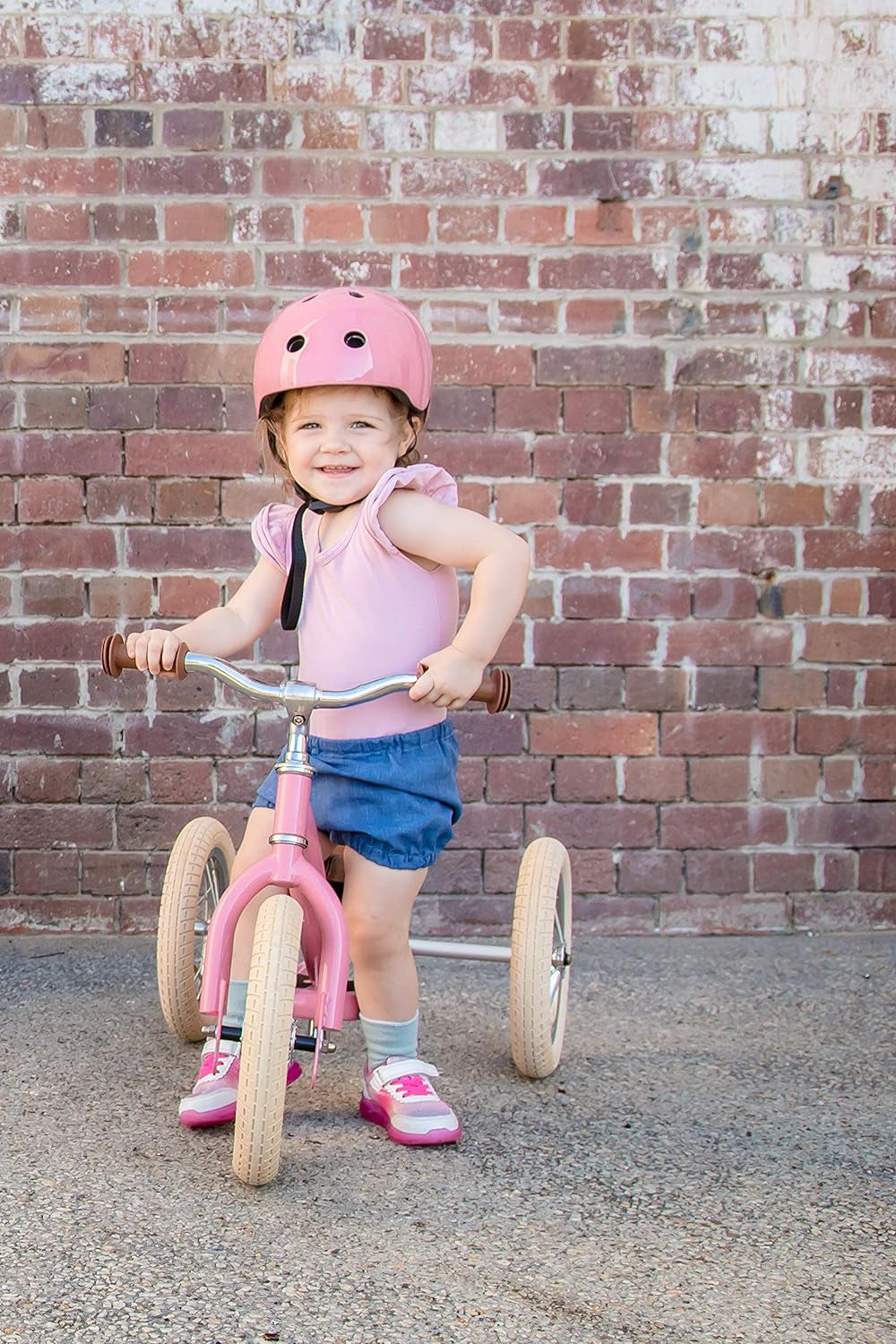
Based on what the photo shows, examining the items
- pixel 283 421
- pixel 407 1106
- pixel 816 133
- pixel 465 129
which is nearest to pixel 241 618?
pixel 283 421

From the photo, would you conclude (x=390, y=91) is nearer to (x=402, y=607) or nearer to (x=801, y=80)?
(x=801, y=80)

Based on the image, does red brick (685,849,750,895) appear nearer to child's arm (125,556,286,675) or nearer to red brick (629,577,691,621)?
red brick (629,577,691,621)

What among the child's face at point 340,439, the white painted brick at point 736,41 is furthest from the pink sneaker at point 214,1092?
the white painted brick at point 736,41

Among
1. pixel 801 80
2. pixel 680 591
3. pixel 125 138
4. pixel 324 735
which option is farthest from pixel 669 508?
pixel 125 138

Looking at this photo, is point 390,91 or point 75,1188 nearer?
point 75,1188

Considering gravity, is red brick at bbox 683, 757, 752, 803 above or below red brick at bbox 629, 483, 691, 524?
below

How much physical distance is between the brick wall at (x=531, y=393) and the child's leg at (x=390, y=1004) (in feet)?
3.64

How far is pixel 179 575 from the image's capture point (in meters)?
3.77

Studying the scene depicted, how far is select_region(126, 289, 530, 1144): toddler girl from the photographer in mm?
2627

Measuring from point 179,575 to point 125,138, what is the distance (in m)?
1.14

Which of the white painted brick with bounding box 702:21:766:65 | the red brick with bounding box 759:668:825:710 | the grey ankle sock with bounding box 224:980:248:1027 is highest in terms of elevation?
the white painted brick with bounding box 702:21:766:65

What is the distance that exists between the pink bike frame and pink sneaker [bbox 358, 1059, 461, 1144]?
29 cm

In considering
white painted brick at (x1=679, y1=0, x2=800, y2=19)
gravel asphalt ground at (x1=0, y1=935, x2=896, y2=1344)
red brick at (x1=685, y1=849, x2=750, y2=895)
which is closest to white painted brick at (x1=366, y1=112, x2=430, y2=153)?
white painted brick at (x1=679, y1=0, x2=800, y2=19)

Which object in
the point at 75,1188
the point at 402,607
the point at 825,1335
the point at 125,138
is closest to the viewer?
the point at 825,1335
